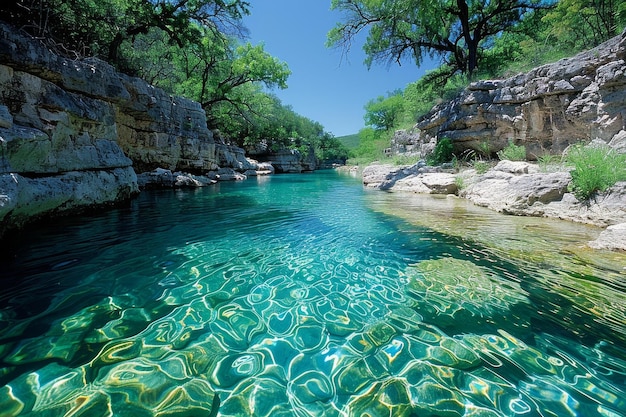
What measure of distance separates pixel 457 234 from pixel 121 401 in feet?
16.7

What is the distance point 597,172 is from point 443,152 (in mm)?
8835

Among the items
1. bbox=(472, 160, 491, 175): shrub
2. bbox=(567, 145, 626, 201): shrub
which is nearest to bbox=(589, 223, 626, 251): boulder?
bbox=(567, 145, 626, 201): shrub

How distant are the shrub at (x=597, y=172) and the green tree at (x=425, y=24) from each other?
11.3 metres

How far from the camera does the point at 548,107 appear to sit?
964cm

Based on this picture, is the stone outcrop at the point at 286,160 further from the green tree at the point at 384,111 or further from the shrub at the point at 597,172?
the shrub at the point at 597,172

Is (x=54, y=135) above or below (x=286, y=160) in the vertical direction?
below

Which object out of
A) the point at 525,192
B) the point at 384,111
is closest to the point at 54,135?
the point at 525,192

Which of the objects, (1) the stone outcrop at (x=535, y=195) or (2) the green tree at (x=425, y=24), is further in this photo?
(2) the green tree at (x=425, y=24)

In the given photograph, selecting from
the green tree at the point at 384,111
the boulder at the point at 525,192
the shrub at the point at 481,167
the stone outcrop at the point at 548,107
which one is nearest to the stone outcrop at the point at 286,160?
the green tree at the point at 384,111

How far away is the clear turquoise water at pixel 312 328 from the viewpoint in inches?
58.8

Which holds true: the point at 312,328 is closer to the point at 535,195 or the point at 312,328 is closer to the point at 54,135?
the point at 535,195

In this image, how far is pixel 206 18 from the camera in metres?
12.9

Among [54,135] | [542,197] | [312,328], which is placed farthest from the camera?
[542,197]

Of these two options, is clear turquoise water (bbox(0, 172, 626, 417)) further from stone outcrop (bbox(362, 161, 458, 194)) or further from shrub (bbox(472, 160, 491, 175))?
shrub (bbox(472, 160, 491, 175))
